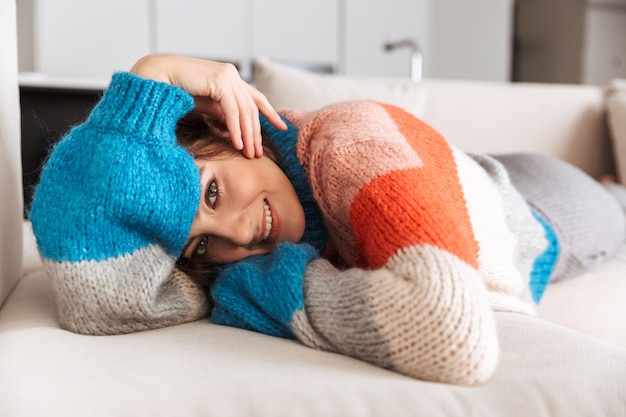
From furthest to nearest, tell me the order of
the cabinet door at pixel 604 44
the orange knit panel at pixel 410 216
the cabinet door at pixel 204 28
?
the cabinet door at pixel 604 44
the cabinet door at pixel 204 28
the orange knit panel at pixel 410 216

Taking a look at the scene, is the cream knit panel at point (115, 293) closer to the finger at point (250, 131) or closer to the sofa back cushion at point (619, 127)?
Result: the finger at point (250, 131)

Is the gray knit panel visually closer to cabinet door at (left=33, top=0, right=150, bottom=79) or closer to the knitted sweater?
the knitted sweater

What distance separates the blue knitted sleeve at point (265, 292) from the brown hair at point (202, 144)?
0.08 m

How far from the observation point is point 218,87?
849 millimetres

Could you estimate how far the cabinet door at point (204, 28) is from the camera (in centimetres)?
340

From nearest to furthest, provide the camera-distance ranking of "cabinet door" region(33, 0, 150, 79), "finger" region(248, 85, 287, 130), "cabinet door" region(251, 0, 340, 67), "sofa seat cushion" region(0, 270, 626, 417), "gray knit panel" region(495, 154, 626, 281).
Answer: "sofa seat cushion" region(0, 270, 626, 417), "finger" region(248, 85, 287, 130), "gray knit panel" region(495, 154, 626, 281), "cabinet door" region(33, 0, 150, 79), "cabinet door" region(251, 0, 340, 67)

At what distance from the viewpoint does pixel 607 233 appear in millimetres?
1261

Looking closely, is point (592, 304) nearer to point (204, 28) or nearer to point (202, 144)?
point (202, 144)

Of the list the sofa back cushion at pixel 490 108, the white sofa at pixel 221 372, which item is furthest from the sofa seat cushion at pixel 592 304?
the sofa back cushion at pixel 490 108

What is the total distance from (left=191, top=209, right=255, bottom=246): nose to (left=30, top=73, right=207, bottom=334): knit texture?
0.17 feet

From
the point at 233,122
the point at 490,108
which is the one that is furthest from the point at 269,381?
the point at 490,108

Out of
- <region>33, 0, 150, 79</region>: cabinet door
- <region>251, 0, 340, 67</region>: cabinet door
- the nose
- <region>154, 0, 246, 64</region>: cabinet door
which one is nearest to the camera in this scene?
the nose

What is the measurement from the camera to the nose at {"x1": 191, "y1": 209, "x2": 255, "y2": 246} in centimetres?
80

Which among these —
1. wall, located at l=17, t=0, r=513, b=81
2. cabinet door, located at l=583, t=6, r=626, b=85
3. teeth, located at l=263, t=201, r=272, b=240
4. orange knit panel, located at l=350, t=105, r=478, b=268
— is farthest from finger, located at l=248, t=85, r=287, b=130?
cabinet door, located at l=583, t=6, r=626, b=85
